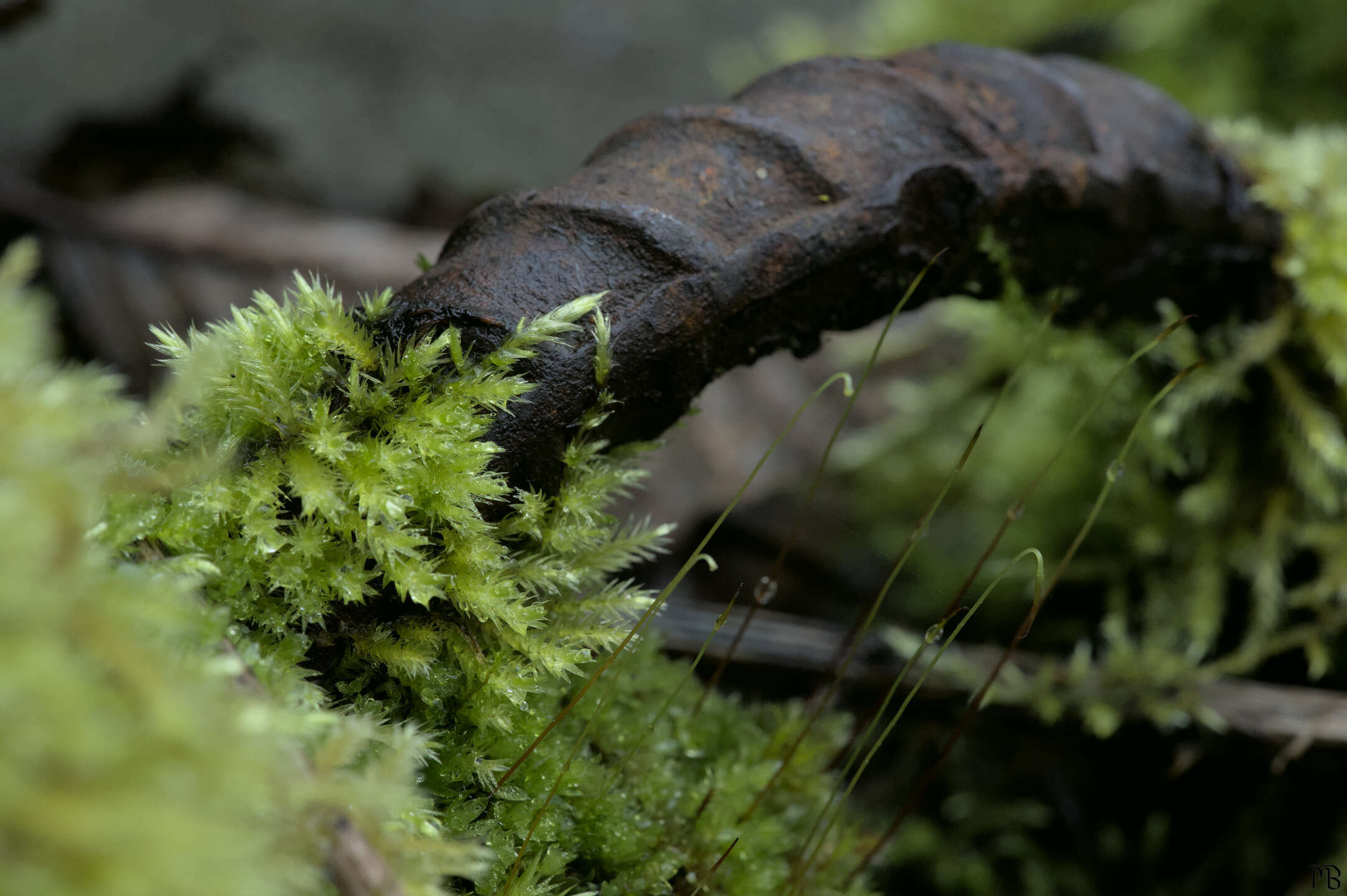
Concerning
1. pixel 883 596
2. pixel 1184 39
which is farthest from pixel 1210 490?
pixel 1184 39

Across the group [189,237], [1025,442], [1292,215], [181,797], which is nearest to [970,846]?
[1025,442]

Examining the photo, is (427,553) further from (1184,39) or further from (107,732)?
(1184,39)

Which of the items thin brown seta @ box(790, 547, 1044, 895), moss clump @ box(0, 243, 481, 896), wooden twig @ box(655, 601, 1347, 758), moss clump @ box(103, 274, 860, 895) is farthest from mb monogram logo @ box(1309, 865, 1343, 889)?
moss clump @ box(0, 243, 481, 896)

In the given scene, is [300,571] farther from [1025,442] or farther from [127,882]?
[1025,442]

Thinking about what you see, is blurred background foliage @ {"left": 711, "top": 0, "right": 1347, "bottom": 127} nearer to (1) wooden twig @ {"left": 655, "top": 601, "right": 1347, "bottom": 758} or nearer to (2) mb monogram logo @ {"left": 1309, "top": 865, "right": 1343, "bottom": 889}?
(1) wooden twig @ {"left": 655, "top": 601, "right": 1347, "bottom": 758}

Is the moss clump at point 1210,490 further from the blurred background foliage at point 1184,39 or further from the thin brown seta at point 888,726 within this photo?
the blurred background foliage at point 1184,39

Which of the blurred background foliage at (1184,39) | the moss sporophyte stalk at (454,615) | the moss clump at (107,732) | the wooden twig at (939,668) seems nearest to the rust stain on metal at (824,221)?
the moss sporophyte stalk at (454,615)

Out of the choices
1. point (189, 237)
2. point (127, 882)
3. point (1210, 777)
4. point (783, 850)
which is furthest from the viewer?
point (189, 237)

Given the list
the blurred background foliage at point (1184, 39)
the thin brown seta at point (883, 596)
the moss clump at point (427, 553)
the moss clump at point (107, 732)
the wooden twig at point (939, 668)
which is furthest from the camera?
the blurred background foliage at point (1184, 39)
